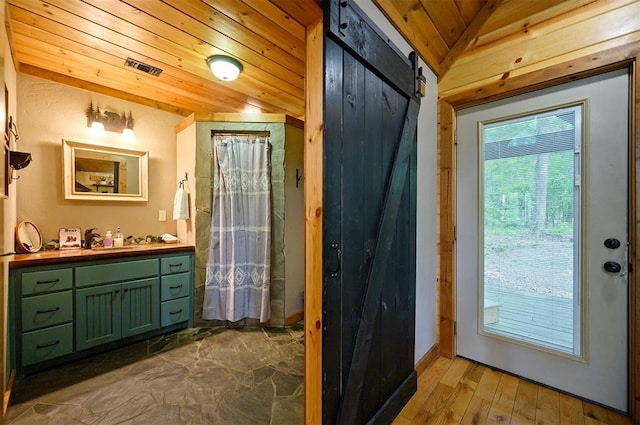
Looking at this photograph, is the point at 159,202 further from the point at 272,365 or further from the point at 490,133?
the point at 490,133

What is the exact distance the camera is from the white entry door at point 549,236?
1604 mm

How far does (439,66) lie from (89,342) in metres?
3.59

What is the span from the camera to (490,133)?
2025mm

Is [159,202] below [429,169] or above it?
below

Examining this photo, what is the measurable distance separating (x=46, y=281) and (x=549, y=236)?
3.55 m

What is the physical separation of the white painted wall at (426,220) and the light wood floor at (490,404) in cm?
25

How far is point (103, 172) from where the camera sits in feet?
8.89

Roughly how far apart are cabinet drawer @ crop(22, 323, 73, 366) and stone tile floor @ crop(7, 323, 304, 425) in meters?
0.14

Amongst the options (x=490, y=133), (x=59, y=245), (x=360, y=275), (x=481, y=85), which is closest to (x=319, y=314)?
(x=360, y=275)

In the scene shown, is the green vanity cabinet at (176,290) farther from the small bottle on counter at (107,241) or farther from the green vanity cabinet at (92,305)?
the small bottle on counter at (107,241)

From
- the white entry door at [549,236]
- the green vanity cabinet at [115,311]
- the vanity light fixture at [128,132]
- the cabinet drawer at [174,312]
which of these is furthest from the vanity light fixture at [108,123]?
the white entry door at [549,236]

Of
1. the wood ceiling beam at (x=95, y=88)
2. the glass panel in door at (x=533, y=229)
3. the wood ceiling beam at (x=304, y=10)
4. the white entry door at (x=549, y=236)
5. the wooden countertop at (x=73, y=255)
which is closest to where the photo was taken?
the wood ceiling beam at (x=304, y=10)

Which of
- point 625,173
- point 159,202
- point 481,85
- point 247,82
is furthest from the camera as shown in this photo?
point 159,202

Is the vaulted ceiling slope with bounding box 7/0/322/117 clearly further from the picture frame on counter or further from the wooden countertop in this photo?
the wooden countertop
